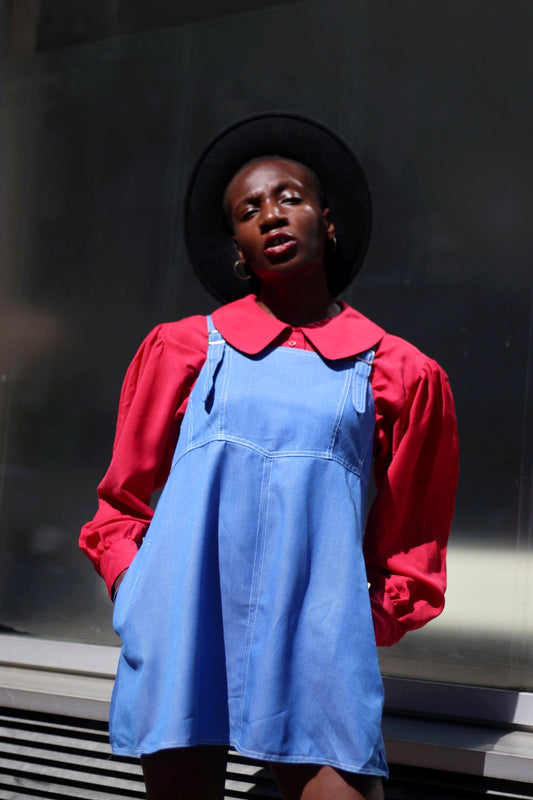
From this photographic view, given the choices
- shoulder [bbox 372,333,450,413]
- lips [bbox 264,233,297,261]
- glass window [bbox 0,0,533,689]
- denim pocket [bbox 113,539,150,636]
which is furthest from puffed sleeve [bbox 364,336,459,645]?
glass window [bbox 0,0,533,689]

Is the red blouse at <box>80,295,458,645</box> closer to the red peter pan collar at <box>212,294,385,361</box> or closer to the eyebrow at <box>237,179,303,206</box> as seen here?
the red peter pan collar at <box>212,294,385,361</box>

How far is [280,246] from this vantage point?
2.27 m

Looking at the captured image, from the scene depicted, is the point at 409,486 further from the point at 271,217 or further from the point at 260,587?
the point at 271,217

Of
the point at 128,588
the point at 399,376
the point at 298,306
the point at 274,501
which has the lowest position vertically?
the point at 128,588

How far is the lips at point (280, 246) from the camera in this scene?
2268mm

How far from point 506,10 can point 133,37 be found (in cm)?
173

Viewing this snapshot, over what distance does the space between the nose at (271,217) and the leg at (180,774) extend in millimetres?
1182

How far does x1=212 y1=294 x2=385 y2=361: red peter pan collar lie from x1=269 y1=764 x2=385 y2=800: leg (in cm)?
87

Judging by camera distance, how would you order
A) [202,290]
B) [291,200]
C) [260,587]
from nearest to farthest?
[260,587], [291,200], [202,290]

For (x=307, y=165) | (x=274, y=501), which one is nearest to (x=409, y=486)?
(x=274, y=501)

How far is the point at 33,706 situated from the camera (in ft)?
11.1

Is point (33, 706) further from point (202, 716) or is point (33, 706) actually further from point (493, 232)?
point (493, 232)

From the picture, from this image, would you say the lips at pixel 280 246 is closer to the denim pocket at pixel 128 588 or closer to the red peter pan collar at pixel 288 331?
the red peter pan collar at pixel 288 331

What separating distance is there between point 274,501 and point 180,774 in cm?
58
